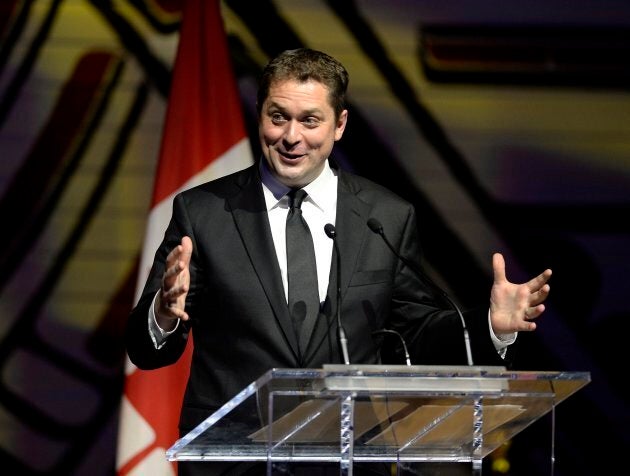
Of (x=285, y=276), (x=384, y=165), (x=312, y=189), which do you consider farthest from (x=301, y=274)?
(x=384, y=165)

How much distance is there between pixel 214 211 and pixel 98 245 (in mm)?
2387

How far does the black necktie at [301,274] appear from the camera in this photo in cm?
299

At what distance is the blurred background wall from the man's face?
230cm

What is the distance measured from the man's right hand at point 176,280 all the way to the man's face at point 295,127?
1.80 feet

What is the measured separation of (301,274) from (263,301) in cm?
12

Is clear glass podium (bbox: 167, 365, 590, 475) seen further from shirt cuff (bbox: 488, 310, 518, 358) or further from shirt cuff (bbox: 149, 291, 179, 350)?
shirt cuff (bbox: 149, 291, 179, 350)

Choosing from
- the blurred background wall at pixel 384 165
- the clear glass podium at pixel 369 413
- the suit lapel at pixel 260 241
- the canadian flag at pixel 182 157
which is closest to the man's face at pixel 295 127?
the suit lapel at pixel 260 241

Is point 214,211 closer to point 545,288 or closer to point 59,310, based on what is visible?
point 545,288

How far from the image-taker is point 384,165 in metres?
5.48

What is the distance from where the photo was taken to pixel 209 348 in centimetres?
300

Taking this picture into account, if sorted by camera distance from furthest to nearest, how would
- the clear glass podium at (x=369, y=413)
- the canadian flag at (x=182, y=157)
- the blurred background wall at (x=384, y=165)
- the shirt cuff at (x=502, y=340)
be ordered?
the blurred background wall at (x=384, y=165)
the canadian flag at (x=182, y=157)
the shirt cuff at (x=502, y=340)
the clear glass podium at (x=369, y=413)

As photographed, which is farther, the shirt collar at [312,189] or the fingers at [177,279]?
the shirt collar at [312,189]

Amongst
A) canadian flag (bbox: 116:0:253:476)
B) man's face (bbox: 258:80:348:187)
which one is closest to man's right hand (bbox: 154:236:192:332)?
man's face (bbox: 258:80:348:187)

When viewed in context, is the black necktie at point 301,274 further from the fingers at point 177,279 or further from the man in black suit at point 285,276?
the fingers at point 177,279
